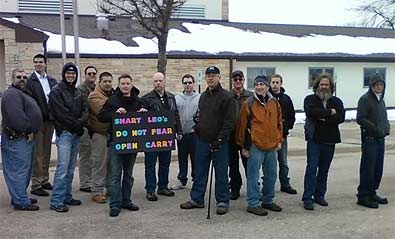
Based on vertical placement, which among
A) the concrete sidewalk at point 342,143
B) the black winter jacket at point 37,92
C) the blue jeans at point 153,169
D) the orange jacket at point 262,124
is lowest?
the concrete sidewalk at point 342,143

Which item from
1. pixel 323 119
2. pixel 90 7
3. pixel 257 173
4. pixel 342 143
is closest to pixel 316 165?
pixel 323 119

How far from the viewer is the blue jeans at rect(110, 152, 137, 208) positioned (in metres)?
6.73

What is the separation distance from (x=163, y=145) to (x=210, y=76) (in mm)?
1232

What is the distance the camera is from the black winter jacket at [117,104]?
267 inches

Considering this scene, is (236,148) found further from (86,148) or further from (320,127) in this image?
(86,148)

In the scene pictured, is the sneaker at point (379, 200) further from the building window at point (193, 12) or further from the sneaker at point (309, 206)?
the building window at point (193, 12)

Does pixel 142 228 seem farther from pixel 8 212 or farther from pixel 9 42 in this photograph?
pixel 9 42

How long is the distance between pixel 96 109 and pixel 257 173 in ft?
7.81

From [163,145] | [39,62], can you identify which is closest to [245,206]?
[163,145]

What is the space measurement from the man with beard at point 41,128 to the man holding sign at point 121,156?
1.30 meters

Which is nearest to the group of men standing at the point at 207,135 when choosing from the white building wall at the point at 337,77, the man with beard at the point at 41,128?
the man with beard at the point at 41,128

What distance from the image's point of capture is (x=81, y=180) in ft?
27.1

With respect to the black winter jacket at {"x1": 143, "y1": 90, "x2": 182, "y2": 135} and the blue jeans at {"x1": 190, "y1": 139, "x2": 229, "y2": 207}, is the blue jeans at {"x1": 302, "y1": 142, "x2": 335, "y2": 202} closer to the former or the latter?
the blue jeans at {"x1": 190, "y1": 139, "x2": 229, "y2": 207}

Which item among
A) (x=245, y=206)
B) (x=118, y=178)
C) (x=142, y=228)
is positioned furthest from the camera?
(x=245, y=206)
